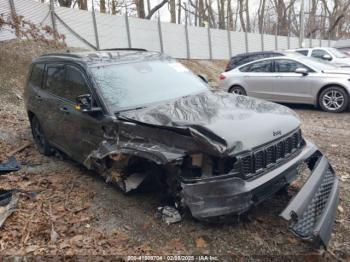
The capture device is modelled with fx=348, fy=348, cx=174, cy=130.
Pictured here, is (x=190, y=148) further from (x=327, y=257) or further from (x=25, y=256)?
(x=25, y=256)

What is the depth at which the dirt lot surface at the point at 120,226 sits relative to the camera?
10.9ft

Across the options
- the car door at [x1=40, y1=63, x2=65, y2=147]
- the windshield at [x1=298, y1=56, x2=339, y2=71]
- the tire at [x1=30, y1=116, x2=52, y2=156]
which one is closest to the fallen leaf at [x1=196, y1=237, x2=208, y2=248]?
the car door at [x1=40, y1=63, x2=65, y2=147]

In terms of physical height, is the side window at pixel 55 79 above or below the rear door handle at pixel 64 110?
above

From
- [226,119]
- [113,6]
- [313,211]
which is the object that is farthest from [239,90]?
[113,6]

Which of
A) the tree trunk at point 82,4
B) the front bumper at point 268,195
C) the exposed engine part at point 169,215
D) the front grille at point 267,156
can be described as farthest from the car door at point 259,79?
the tree trunk at point 82,4

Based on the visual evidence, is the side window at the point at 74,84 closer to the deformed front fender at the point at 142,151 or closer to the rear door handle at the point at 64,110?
the rear door handle at the point at 64,110

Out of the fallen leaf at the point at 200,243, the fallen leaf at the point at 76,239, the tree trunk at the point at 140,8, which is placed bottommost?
the fallen leaf at the point at 200,243

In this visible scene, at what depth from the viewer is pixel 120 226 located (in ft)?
12.4

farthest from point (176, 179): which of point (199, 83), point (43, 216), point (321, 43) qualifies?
point (321, 43)

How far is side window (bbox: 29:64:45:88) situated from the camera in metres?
6.12

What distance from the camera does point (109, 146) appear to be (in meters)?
4.04

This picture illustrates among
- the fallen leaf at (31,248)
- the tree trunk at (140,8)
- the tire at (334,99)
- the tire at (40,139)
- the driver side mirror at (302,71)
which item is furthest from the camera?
the tree trunk at (140,8)

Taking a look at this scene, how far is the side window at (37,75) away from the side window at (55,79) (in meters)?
0.32

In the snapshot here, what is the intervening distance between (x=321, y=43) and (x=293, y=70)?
98.2ft
